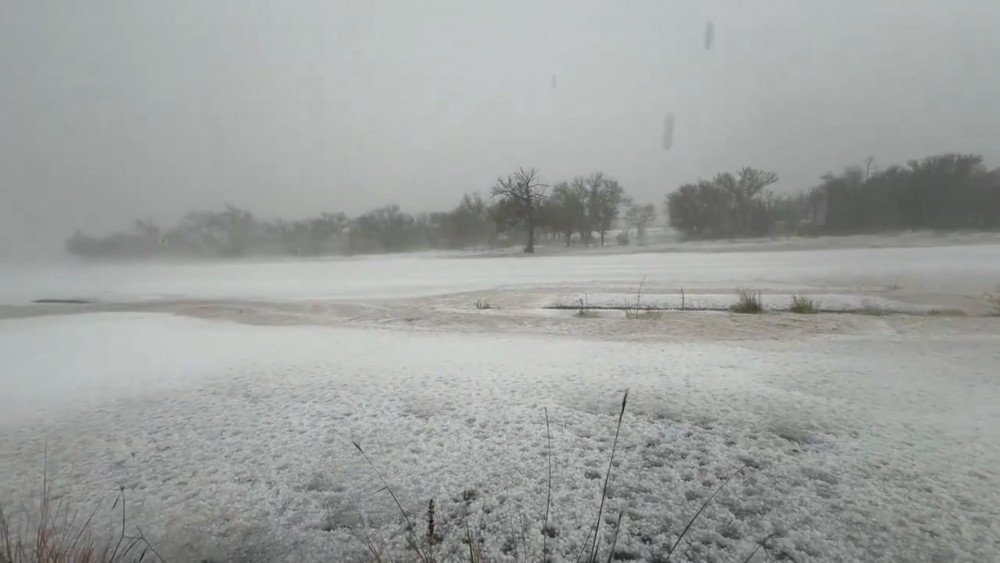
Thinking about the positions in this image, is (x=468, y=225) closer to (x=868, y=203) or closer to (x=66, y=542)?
(x=868, y=203)

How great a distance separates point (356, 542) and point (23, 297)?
1700 cm

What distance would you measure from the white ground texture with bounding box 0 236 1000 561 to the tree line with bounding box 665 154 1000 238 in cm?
2865

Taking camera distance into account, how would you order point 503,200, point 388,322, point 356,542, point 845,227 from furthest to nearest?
point 503,200 → point 845,227 → point 388,322 → point 356,542

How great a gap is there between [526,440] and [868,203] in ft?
121

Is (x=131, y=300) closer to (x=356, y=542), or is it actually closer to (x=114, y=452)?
(x=114, y=452)

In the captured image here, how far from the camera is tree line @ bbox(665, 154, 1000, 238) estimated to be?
2555 centimetres

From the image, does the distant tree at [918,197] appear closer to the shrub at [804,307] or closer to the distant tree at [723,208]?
the distant tree at [723,208]

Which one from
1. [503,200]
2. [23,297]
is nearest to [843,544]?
[23,297]

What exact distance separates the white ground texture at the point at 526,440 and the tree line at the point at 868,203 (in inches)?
1128

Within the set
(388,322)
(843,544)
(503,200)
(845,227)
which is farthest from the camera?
(503,200)

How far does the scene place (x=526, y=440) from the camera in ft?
7.49

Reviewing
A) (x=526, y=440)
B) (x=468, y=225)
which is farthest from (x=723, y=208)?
(x=526, y=440)

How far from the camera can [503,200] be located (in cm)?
3794

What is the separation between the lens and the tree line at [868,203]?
83.8 feet
